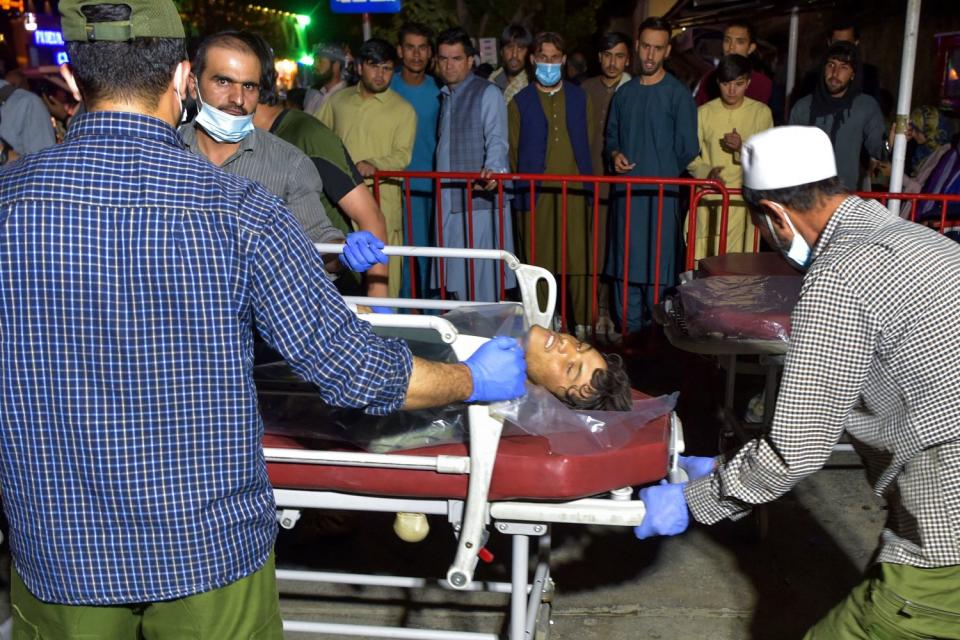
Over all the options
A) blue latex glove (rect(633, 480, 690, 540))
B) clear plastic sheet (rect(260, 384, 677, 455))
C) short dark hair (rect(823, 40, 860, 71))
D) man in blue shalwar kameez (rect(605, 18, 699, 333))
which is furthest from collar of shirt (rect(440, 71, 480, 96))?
blue latex glove (rect(633, 480, 690, 540))

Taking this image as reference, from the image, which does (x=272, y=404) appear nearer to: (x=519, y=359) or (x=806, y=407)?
(x=519, y=359)

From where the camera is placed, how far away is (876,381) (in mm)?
2162

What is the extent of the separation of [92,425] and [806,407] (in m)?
1.47

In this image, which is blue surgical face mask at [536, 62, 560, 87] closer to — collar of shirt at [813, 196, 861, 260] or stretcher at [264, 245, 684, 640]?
stretcher at [264, 245, 684, 640]

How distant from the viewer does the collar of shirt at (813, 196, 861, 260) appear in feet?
7.35

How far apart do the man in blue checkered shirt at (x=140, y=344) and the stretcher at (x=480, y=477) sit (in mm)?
643

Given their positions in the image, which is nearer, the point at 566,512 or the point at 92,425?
the point at 92,425

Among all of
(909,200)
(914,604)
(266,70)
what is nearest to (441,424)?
(914,604)

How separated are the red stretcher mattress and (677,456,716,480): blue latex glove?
0.17m

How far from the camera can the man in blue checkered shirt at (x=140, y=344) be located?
5.59 feet

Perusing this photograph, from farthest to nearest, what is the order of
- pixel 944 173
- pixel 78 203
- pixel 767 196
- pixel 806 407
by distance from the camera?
pixel 944 173, pixel 767 196, pixel 806 407, pixel 78 203

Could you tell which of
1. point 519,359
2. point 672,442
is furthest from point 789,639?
point 519,359

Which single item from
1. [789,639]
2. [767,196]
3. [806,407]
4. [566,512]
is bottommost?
[789,639]

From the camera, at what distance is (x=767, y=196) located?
2330 millimetres
